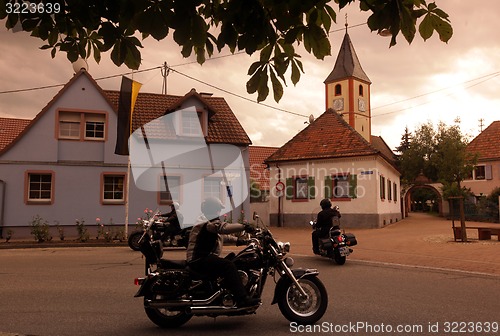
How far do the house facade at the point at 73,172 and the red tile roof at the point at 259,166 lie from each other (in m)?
13.3

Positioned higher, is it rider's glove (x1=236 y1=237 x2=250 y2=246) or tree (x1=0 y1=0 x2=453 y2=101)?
tree (x1=0 y1=0 x2=453 y2=101)

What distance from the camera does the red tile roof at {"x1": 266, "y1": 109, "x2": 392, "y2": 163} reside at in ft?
93.5

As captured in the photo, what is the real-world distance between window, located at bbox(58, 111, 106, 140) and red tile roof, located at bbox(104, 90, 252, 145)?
1.20 meters

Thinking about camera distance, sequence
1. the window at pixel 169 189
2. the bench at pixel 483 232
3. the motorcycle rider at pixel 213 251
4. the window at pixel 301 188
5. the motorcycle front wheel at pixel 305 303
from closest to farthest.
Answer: the motorcycle rider at pixel 213 251, the motorcycle front wheel at pixel 305 303, the bench at pixel 483 232, the window at pixel 169 189, the window at pixel 301 188

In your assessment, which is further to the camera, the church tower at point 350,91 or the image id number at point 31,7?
the church tower at point 350,91

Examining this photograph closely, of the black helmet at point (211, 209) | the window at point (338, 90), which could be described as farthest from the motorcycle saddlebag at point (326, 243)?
the window at point (338, 90)

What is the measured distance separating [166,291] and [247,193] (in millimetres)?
21065

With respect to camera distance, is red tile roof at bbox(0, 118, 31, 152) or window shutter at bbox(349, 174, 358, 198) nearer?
red tile roof at bbox(0, 118, 31, 152)

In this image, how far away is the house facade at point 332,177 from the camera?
27.5 m

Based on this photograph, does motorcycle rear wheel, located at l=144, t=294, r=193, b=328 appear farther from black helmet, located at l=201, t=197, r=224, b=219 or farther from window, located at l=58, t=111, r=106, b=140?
window, located at l=58, t=111, r=106, b=140

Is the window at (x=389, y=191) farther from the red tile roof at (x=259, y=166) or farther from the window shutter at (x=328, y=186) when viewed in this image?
the red tile roof at (x=259, y=166)

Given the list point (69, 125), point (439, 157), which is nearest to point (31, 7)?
point (69, 125)

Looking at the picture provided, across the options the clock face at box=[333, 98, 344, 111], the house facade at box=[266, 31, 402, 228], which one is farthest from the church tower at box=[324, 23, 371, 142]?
the house facade at box=[266, 31, 402, 228]

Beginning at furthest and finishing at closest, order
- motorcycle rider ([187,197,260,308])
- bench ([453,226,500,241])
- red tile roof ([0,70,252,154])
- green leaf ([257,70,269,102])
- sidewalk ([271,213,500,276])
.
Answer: red tile roof ([0,70,252,154])
bench ([453,226,500,241])
sidewalk ([271,213,500,276])
motorcycle rider ([187,197,260,308])
green leaf ([257,70,269,102])
